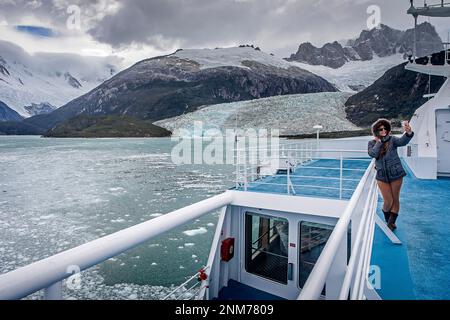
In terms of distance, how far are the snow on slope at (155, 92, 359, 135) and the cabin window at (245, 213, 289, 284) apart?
71.2m

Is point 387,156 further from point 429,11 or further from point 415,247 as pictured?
point 429,11

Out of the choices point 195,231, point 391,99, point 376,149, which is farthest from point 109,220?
point 391,99

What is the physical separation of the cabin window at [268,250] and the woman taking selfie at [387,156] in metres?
1.99

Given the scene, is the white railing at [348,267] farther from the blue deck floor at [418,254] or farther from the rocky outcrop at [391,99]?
the rocky outcrop at [391,99]

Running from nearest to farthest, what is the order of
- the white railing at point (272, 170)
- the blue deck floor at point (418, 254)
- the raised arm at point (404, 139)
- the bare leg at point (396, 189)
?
1. the blue deck floor at point (418, 254)
2. the raised arm at point (404, 139)
3. the bare leg at point (396, 189)
4. the white railing at point (272, 170)

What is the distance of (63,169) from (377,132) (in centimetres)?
3279

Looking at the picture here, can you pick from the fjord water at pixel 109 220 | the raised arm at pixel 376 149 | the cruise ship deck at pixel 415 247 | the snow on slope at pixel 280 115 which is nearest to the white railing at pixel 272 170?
the cruise ship deck at pixel 415 247

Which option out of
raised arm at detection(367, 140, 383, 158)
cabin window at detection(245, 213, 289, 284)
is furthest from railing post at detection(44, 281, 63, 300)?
cabin window at detection(245, 213, 289, 284)

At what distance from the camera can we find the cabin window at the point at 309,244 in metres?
4.90

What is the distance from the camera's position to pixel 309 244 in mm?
4941

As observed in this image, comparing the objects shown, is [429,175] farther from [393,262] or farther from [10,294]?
[10,294]

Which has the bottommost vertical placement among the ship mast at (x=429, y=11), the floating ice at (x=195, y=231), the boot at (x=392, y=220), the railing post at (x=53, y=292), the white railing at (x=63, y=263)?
the floating ice at (x=195, y=231)

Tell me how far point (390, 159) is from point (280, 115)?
3294 inches

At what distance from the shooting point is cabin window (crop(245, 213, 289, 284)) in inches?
206
